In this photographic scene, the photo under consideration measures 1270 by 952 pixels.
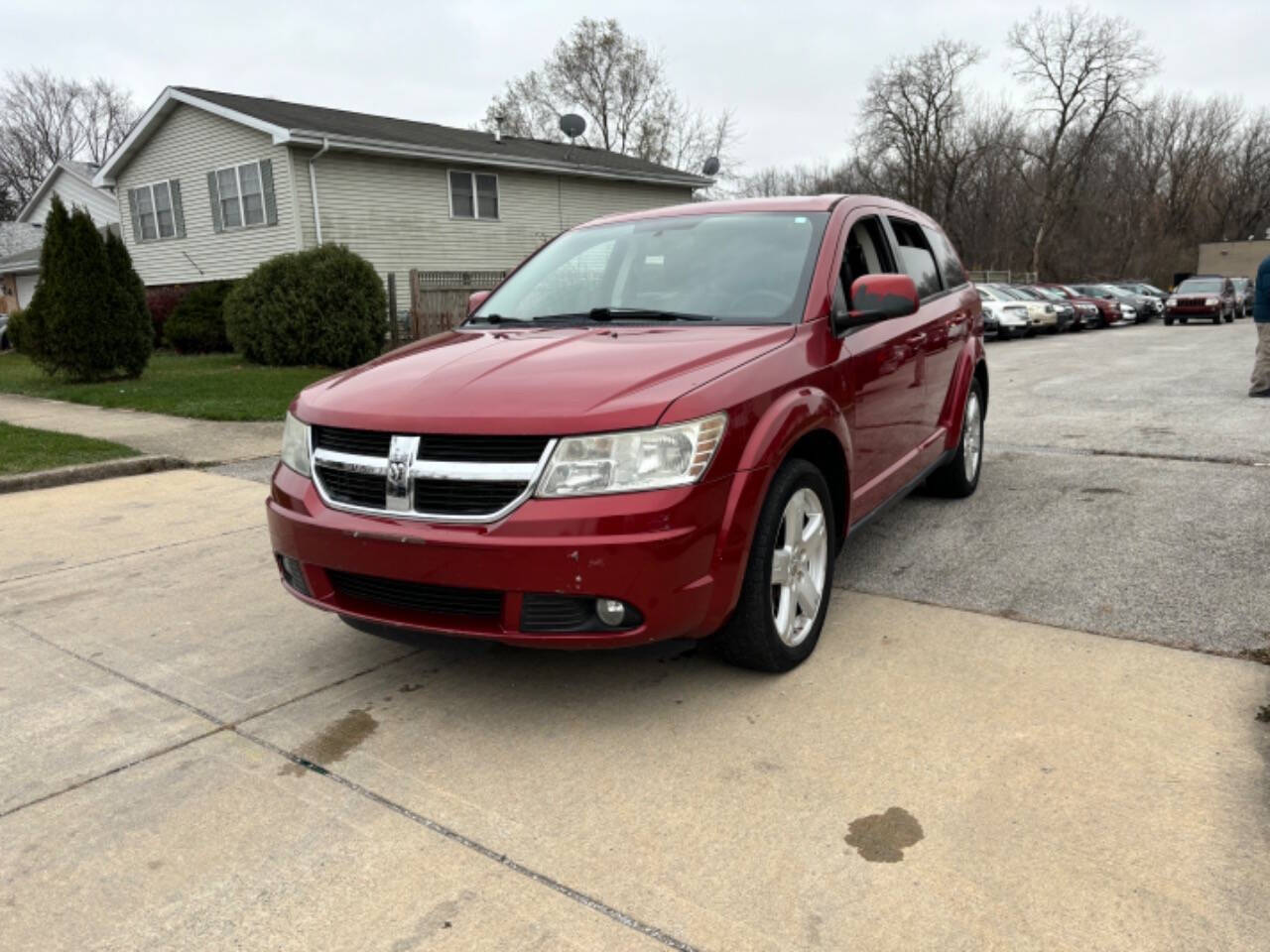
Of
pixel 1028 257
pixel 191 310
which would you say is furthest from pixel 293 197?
pixel 1028 257

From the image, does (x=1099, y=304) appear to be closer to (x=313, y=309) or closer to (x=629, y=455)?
(x=313, y=309)

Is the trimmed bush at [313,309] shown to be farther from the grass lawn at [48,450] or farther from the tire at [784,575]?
the tire at [784,575]

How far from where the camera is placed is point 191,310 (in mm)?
19625

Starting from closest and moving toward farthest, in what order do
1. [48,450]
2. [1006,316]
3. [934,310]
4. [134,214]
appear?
[934,310], [48,450], [134,214], [1006,316]

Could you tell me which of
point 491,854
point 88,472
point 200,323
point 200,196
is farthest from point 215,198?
point 491,854

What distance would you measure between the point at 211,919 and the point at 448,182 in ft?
70.7

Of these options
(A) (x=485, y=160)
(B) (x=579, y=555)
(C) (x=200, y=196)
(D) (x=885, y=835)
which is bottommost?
(D) (x=885, y=835)

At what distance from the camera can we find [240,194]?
67.3 feet

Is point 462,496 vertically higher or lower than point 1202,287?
higher

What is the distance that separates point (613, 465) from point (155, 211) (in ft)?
79.8

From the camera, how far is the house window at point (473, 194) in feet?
72.9

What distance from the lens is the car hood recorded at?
2.84 meters

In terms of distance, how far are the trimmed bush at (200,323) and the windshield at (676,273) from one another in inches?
662

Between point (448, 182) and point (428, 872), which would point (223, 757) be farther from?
point (448, 182)
